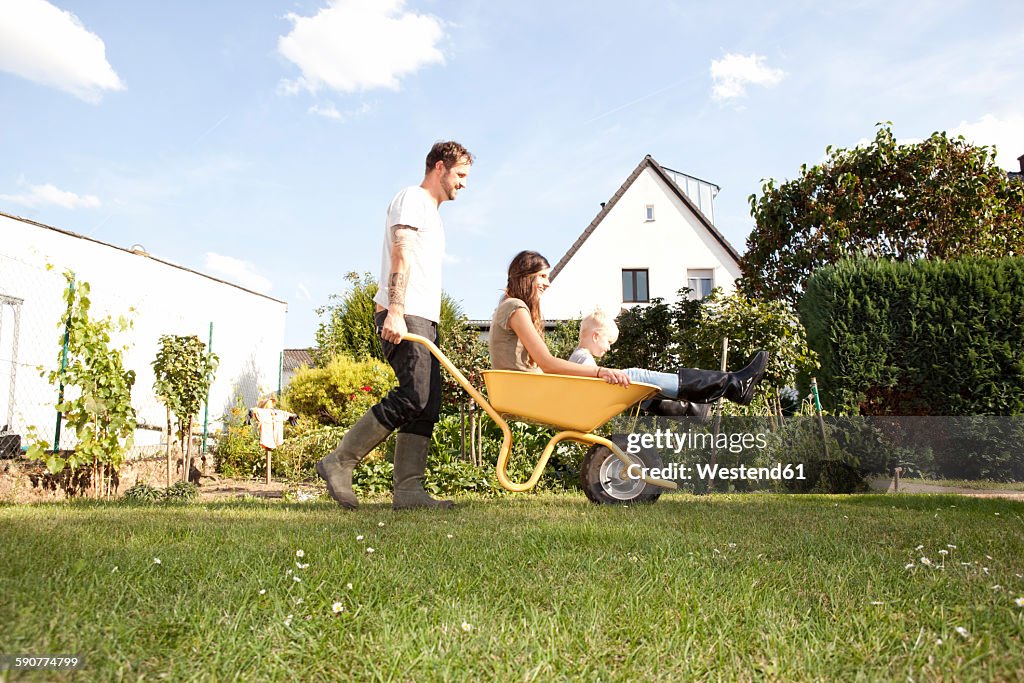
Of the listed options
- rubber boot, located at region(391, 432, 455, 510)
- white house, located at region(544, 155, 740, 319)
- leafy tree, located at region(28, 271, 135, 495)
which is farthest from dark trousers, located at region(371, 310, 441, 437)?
white house, located at region(544, 155, 740, 319)

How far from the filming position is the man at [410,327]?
3232 millimetres

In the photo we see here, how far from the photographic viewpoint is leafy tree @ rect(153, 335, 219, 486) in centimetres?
527

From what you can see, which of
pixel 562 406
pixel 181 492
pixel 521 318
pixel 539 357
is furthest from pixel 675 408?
pixel 181 492

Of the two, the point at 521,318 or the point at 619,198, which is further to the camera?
the point at 619,198

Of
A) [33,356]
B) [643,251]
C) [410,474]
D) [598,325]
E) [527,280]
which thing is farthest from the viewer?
[643,251]

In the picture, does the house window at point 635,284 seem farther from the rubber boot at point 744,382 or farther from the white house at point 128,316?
the rubber boot at point 744,382

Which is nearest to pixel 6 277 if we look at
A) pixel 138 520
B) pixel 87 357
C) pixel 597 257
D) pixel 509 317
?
pixel 87 357

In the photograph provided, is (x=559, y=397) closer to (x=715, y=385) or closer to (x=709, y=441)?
(x=715, y=385)

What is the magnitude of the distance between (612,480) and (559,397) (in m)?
0.67

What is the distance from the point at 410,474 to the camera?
3426 mm

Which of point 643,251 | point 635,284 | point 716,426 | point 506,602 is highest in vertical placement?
point 643,251

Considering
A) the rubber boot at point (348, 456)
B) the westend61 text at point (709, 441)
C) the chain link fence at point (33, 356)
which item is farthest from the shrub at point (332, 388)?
the rubber boot at point (348, 456)

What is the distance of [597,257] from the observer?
653 inches

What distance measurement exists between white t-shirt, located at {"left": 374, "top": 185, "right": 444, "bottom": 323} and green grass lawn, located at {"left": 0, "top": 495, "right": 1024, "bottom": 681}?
42.5 inches
